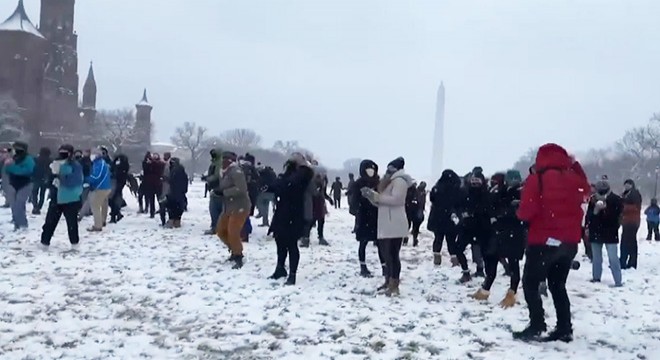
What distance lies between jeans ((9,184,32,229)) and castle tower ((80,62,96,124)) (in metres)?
93.5

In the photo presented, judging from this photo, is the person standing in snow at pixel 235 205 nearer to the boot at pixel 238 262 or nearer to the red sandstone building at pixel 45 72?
the boot at pixel 238 262

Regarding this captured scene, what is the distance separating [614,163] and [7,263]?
403 feet

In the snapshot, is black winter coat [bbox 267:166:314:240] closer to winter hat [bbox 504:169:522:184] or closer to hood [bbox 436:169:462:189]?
winter hat [bbox 504:169:522:184]

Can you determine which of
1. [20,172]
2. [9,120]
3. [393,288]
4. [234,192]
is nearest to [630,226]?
[393,288]

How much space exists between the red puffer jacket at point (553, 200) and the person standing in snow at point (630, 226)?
863cm

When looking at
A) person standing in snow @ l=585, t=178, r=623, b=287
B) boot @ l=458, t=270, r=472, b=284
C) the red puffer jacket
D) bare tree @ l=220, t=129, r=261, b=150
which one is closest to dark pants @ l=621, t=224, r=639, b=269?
person standing in snow @ l=585, t=178, r=623, b=287

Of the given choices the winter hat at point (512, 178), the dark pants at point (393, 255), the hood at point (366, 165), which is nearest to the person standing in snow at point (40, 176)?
the hood at point (366, 165)

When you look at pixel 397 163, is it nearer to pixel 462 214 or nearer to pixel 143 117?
pixel 462 214

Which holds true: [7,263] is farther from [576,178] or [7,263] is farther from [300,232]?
[576,178]

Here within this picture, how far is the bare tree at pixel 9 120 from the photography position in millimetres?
68688

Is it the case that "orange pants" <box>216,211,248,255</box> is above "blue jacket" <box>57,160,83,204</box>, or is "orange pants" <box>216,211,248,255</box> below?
below

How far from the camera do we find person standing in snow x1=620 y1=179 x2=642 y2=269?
48.7 ft

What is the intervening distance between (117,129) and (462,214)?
11100cm

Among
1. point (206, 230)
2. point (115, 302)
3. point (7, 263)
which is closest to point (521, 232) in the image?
point (115, 302)
